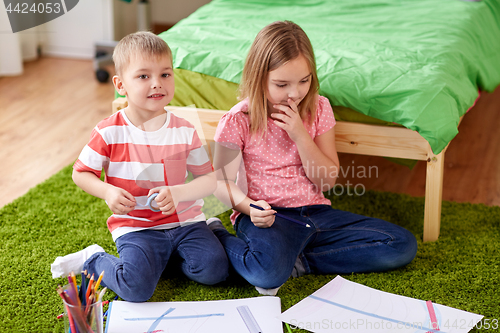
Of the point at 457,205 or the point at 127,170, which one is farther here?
the point at 457,205

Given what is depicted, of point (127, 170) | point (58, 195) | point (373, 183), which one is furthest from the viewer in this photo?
point (373, 183)

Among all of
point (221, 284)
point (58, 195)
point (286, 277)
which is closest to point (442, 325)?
point (286, 277)

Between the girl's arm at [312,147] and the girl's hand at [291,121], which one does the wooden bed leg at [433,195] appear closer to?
the girl's arm at [312,147]

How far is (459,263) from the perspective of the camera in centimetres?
127

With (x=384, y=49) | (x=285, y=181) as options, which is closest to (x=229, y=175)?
(x=285, y=181)

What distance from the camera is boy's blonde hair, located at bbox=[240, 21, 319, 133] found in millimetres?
1157

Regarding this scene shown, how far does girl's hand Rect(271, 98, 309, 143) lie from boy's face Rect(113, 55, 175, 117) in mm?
259

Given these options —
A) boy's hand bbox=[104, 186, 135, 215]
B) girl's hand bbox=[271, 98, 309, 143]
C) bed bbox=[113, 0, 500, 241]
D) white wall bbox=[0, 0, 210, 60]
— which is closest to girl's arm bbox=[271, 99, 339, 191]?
girl's hand bbox=[271, 98, 309, 143]

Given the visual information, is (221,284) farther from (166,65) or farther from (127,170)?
(166,65)

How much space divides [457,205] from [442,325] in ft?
2.12

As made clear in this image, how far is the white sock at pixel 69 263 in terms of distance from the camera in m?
1.16

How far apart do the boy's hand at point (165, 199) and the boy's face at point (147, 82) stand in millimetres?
172

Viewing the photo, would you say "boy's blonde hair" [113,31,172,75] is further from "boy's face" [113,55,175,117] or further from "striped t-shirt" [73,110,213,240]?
"striped t-shirt" [73,110,213,240]

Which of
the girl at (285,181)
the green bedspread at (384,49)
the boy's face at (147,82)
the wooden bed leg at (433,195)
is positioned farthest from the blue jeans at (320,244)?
the boy's face at (147,82)
